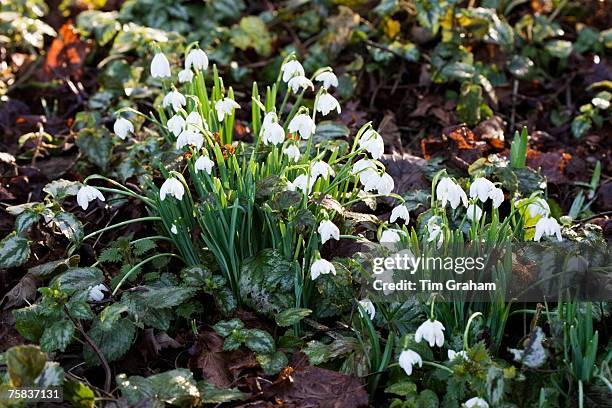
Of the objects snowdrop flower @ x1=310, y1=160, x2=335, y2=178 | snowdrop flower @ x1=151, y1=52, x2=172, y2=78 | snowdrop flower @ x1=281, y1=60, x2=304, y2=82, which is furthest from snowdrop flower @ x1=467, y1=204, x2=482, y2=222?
snowdrop flower @ x1=151, y1=52, x2=172, y2=78

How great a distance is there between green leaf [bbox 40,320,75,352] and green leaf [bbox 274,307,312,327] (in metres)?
0.55

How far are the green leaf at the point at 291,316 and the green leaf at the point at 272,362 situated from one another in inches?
3.4

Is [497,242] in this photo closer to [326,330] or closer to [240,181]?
[326,330]

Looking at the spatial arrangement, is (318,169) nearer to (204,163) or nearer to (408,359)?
(204,163)

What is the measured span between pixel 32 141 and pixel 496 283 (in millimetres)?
2128

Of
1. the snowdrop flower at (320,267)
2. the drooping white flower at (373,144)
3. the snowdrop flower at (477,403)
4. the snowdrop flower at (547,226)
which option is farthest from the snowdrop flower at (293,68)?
the snowdrop flower at (477,403)

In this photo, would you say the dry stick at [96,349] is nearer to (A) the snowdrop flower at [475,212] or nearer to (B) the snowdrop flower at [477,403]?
(B) the snowdrop flower at [477,403]

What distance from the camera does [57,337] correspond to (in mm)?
2020

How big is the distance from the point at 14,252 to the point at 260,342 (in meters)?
0.81

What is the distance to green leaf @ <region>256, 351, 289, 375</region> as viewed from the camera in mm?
2051

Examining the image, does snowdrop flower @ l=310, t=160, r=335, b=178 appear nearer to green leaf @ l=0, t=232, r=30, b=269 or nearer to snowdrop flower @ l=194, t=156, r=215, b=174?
snowdrop flower @ l=194, t=156, r=215, b=174

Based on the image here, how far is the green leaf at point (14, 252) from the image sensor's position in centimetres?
227

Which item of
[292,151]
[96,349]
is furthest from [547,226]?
[96,349]

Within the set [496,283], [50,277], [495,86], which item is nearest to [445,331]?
[496,283]
